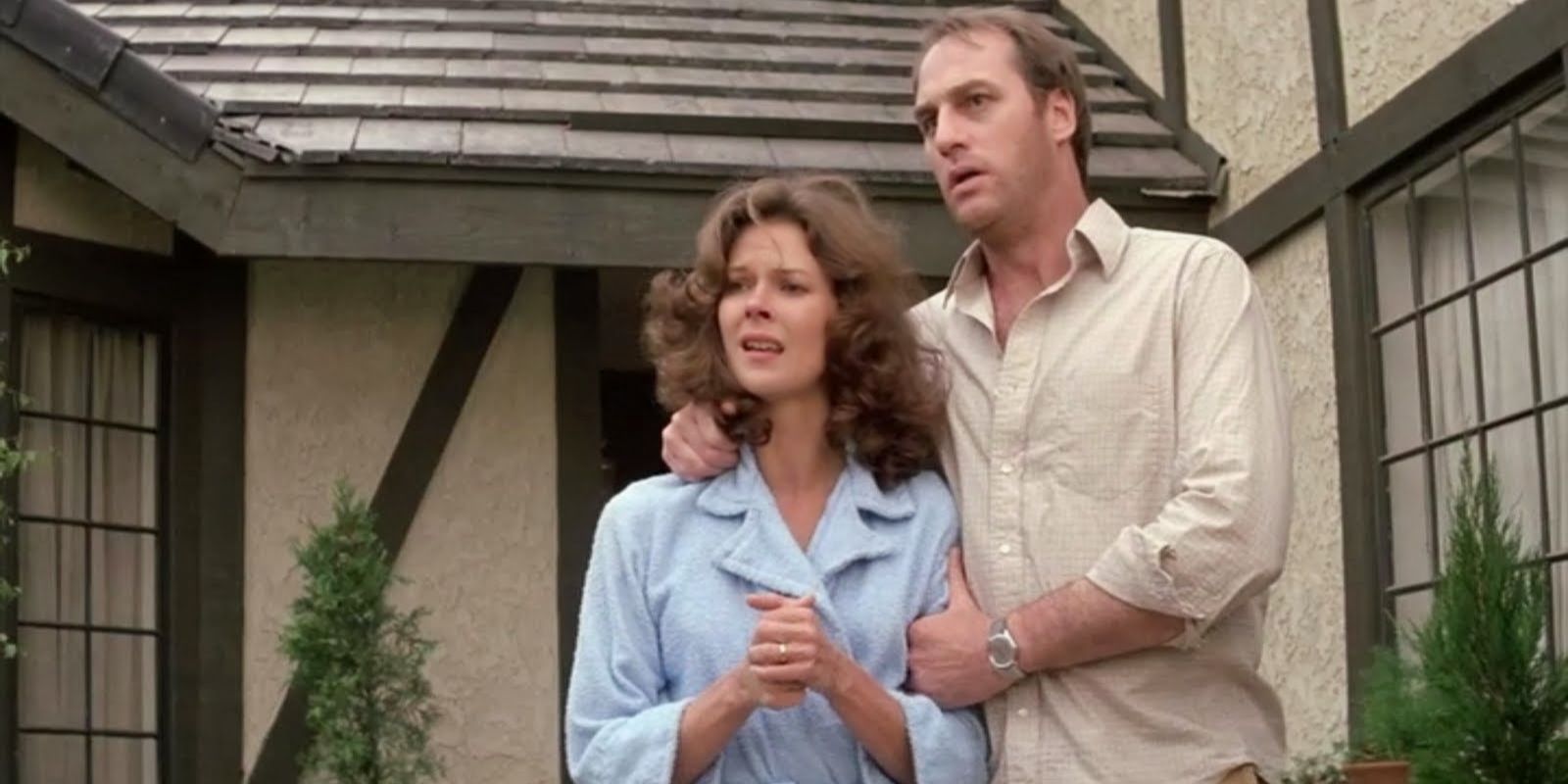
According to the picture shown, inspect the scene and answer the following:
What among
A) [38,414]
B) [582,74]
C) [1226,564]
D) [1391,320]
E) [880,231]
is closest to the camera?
[1226,564]

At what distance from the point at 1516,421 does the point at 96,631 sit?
4.04 m

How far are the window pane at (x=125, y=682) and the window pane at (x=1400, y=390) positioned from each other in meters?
Answer: 3.64

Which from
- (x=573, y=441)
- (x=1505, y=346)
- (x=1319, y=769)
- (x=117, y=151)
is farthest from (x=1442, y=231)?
(x=117, y=151)

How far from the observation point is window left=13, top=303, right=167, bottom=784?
282 inches

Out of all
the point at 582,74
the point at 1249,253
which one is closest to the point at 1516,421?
the point at 1249,253

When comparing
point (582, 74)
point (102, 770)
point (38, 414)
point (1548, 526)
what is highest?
point (582, 74)

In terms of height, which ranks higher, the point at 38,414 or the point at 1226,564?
the point at 38,414

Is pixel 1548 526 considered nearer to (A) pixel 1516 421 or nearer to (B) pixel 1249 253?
(A) pixel 1516 421

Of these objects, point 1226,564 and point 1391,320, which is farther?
point 1391,320

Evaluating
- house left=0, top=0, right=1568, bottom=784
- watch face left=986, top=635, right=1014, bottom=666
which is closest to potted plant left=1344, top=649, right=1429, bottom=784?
house left=0, top=0, right=1568, bottom=784

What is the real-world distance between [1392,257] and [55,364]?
382cm

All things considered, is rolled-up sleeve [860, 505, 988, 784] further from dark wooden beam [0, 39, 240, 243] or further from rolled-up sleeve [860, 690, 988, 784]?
dark wooden beam [0, 39, 240, 243]

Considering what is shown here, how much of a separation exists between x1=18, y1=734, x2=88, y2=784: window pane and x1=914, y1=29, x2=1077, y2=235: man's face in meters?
4.95

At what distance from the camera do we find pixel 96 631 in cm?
729
